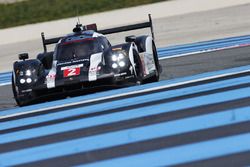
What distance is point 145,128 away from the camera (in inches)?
220

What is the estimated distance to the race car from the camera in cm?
858

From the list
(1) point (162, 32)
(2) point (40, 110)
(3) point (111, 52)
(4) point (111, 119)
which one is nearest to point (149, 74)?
(3) point (111, 52)

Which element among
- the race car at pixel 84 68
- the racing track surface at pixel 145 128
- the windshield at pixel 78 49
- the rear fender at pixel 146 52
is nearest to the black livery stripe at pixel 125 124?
the racing track surface at pixel 145 128

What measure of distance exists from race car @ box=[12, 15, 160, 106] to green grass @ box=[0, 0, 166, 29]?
14.9 metres

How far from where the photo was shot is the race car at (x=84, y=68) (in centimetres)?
858

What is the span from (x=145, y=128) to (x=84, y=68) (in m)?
3.34

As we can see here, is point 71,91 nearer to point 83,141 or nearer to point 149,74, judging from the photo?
point 149,74

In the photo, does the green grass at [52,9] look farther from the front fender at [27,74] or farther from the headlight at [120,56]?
the headlight at [120,56]

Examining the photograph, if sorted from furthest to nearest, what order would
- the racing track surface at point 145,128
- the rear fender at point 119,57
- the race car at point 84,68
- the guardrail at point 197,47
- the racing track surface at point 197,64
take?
the guardrail at point 197,47 < the racing track surface at point 197,64 < the rear fender at point 119,57 < the race car at point 84,68 < the racing track surface at point 145,128

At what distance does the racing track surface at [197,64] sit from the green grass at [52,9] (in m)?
12.4

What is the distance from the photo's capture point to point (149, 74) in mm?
9500

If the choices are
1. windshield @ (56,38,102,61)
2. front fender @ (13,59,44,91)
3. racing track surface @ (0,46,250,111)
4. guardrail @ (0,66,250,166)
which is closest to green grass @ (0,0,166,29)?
racing track surface @ (0,46,250,111)

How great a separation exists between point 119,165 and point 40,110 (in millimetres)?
3137

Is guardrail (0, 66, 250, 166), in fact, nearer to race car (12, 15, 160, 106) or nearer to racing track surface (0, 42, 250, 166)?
racing track surface (0, 42, 250, 166)
